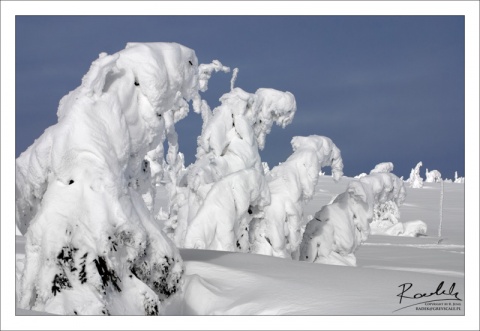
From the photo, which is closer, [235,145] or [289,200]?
[289,200]

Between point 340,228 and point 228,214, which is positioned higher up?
point 228,214

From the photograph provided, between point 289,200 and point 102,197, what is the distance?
31.6 ft

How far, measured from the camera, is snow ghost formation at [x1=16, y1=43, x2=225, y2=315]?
8680 millimetres

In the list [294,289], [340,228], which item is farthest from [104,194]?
[340,228]

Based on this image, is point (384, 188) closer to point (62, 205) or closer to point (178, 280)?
point (178, 280)

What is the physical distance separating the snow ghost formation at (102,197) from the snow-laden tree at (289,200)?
7681 millimetres

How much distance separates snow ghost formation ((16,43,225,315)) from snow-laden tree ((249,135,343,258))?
7.68 metres

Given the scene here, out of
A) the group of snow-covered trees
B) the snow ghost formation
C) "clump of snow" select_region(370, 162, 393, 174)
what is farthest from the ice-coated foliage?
"clump of snow" select_region(370, 162, 393, 174)

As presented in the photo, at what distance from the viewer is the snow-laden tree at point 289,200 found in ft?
57.6

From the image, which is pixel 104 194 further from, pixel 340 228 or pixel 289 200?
pixel 340 228

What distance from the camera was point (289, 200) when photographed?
1802cm
